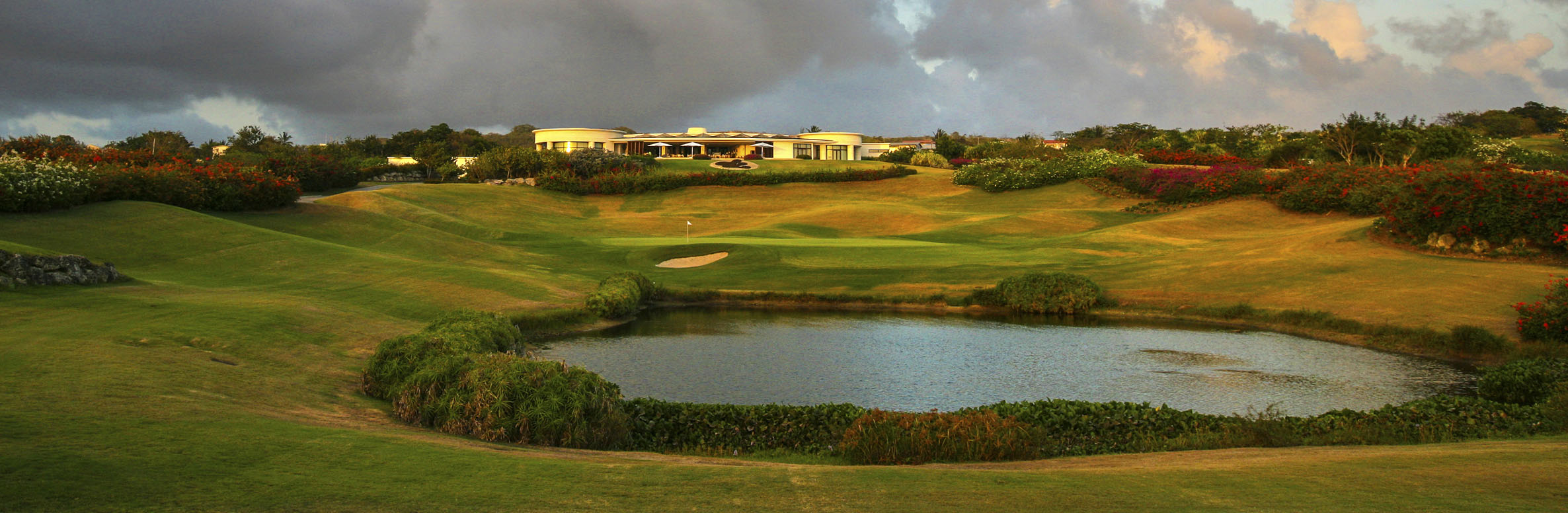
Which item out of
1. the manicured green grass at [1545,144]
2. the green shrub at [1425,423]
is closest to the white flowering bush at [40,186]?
the green shrub at [1425,423]

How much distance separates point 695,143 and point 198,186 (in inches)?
3377

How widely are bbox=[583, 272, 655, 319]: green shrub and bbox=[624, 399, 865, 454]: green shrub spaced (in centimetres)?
1537

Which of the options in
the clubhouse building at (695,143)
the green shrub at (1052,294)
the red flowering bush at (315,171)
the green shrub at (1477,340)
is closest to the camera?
the green shrub at (1477,340)

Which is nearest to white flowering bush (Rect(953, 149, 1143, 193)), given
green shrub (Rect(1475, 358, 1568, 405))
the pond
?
the pond

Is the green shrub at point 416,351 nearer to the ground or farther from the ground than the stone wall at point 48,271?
nearer to the ground

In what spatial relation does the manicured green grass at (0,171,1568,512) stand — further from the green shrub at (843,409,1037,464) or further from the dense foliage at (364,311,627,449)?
the green shrub at (843,409,1037,464)

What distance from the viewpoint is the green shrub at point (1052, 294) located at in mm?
34688

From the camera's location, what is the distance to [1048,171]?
257 feet

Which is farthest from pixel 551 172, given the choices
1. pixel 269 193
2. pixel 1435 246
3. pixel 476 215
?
pixel 1435 246

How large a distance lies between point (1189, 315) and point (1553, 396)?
16.8 metres

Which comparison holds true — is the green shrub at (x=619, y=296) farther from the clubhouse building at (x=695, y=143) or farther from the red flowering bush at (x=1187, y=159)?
the clubhouse building at (x=695, y=143)

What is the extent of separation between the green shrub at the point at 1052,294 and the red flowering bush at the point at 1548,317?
12394 mm

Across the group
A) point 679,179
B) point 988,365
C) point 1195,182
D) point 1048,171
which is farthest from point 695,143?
point 988,365

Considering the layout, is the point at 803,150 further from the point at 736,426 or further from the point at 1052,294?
the point at 736,426
